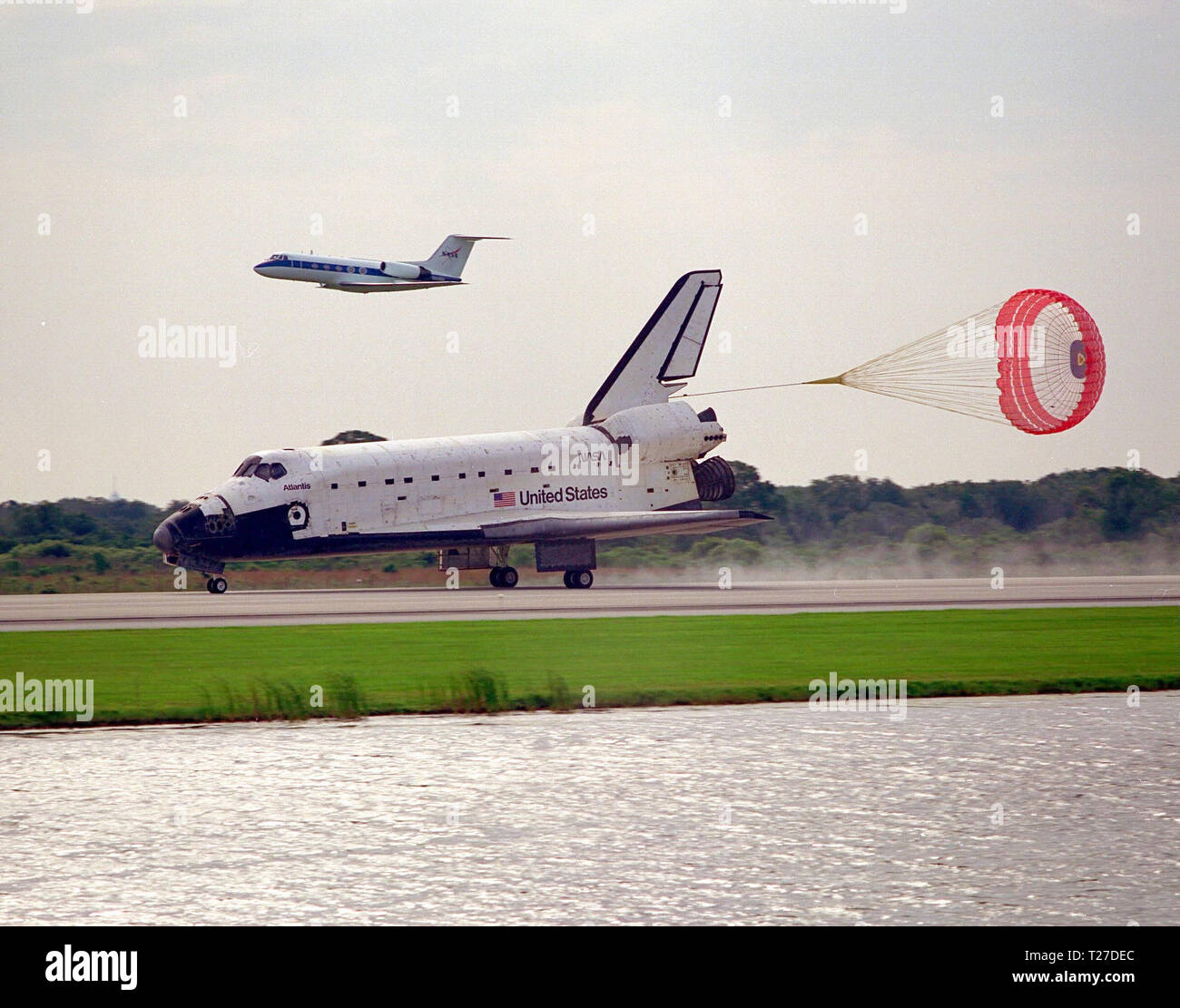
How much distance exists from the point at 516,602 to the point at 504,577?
13.0 m

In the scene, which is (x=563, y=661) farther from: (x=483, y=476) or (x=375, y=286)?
(x=375, y=286)

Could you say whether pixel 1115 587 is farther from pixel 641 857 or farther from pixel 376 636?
pixel 641 857

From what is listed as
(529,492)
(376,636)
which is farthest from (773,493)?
(376,636)

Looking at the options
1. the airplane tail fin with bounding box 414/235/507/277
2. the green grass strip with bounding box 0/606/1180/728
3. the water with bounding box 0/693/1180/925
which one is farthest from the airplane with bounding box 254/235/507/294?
the water with bounding box 0/693/1180/925

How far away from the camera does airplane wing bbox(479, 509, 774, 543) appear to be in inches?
2056

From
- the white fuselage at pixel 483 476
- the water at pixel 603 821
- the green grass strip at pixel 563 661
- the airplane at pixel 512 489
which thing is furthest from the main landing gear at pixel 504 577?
the water at pixel 603 821

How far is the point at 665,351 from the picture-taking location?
61.8m

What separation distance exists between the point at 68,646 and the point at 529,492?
2747cm

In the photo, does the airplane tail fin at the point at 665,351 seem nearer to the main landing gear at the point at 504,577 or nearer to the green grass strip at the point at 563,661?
the main landing gear at the point at 504,577

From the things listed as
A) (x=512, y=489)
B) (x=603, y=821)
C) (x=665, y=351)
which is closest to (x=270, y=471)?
(x=512, y=489)

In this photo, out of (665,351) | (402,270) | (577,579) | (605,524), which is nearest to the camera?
(605,524)

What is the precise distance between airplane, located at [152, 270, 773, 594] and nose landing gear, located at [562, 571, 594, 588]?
0.18 feet
